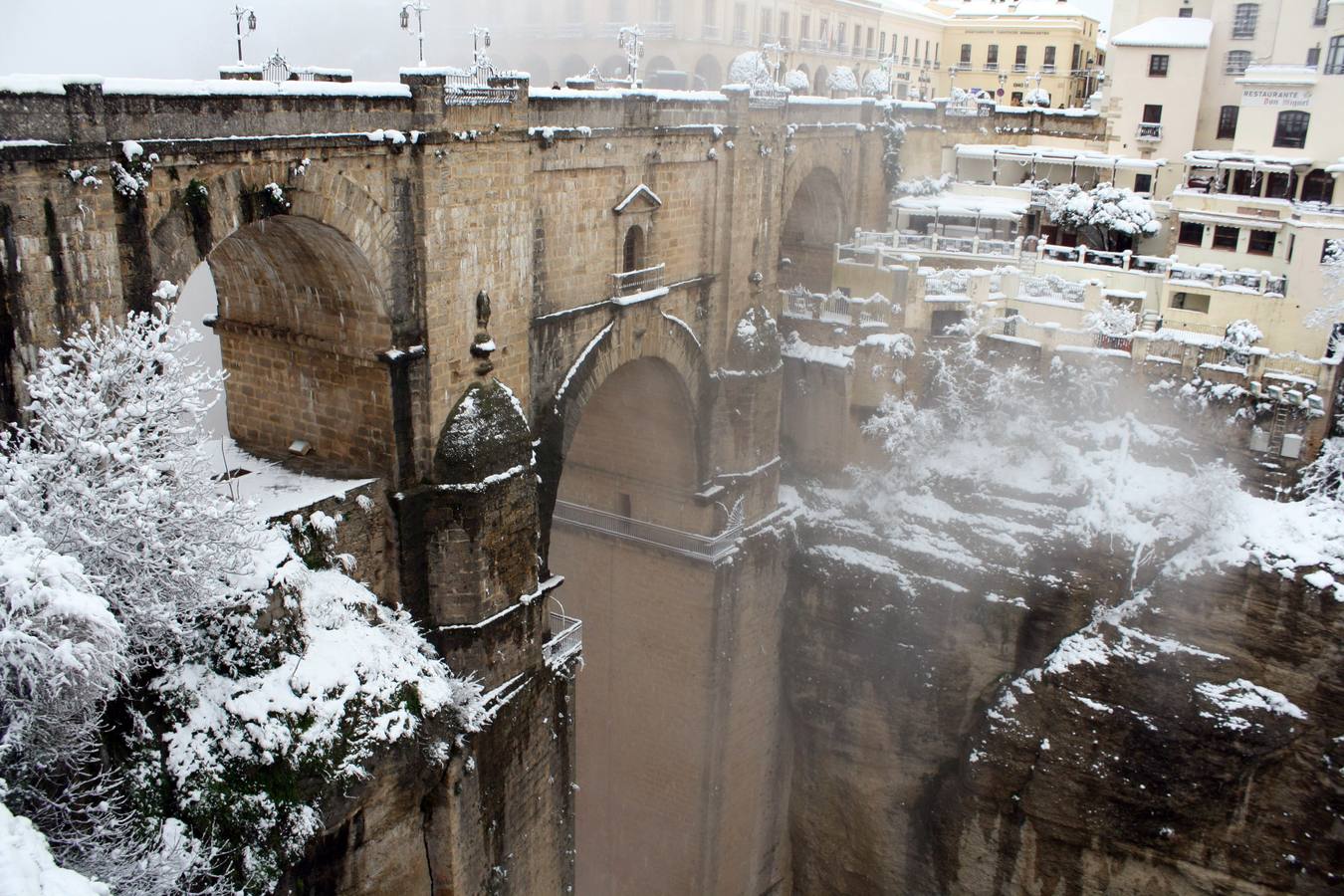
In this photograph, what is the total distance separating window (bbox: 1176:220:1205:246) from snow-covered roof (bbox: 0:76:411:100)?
79.5ft

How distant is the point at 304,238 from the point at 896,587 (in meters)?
15.9

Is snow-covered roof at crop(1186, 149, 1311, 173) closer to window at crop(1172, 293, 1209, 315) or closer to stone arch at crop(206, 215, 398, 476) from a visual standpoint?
window at crop(1172, 293, 1209, 315)

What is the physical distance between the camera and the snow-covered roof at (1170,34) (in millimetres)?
35000

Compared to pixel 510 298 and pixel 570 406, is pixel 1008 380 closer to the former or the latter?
pixel 570 406

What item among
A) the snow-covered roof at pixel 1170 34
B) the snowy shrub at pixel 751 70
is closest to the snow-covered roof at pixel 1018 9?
→ the snow-covered roof at pixel 1170 34

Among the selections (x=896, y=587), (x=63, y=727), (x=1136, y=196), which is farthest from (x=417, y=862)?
(x=1136, y=196)

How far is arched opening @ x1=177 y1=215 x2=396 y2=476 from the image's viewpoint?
46.2 ft

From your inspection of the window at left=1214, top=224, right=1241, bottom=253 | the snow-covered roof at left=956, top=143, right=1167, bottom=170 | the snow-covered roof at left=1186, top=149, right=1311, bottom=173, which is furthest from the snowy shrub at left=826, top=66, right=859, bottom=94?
the window at left=1214, top=224, right=1241, bottom=253

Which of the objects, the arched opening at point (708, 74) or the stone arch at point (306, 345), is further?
the arched opening at point (708, 74)

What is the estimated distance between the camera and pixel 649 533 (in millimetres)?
23734

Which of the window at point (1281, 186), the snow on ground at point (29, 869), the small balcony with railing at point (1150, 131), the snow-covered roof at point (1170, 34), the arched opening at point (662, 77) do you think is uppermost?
the snow-covered roof at point (1170, 34)

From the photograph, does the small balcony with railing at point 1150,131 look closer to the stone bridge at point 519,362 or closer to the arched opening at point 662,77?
the stone bridge at point 519,362

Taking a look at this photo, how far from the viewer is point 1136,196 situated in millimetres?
32562

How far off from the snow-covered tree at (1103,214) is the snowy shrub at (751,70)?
12674 mm
